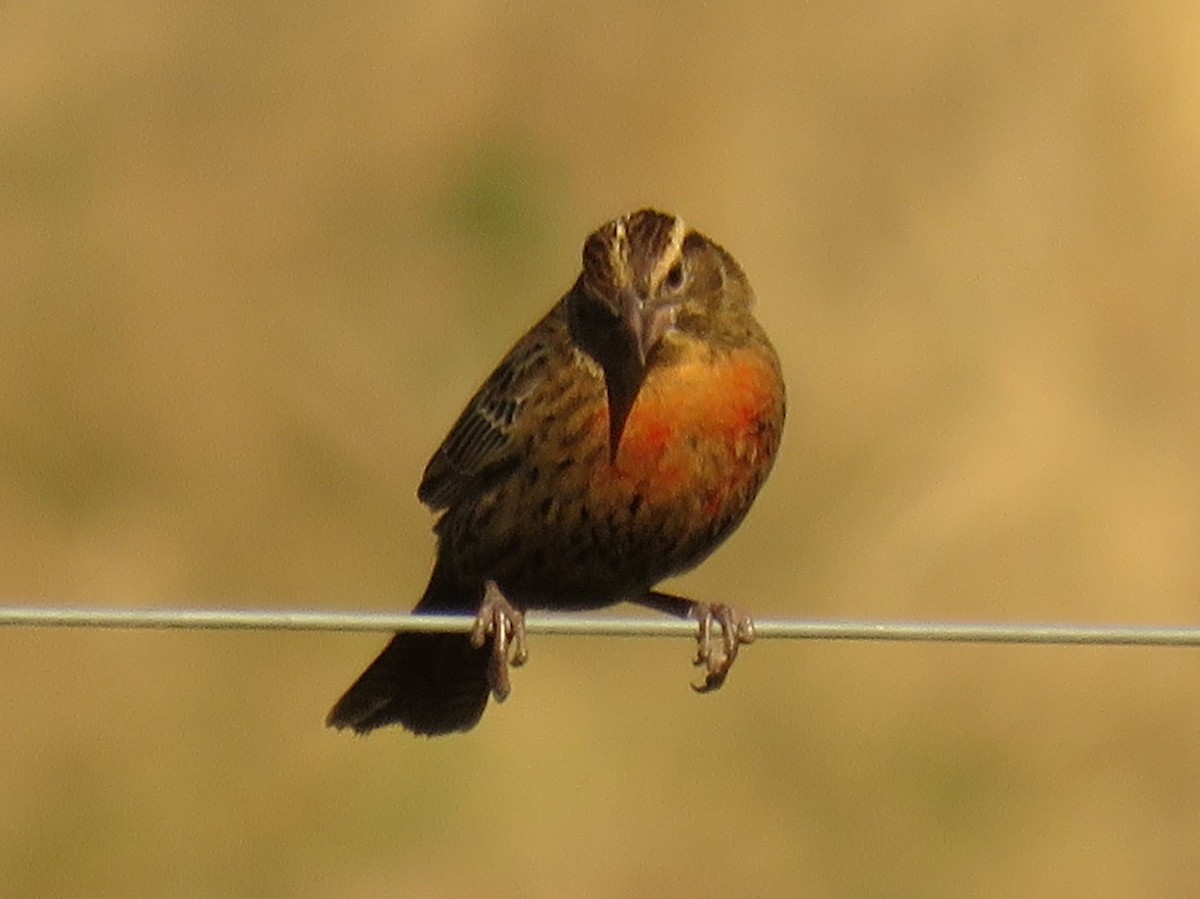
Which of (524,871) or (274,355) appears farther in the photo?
(274,355)

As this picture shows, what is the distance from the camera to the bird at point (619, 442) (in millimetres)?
8391

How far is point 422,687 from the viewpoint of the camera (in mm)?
9156

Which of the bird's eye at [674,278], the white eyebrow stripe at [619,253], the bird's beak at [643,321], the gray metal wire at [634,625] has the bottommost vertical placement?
the gray metal wire at [634,625]

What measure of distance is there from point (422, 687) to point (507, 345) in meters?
4.68

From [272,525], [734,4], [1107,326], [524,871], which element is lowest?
[524,871]

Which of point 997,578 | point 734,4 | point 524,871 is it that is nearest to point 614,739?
point 524,871

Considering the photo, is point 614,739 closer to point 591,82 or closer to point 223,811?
point 223,811

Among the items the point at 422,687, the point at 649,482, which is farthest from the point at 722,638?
the point at 422,687

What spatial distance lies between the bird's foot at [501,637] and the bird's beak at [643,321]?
0.63 metres

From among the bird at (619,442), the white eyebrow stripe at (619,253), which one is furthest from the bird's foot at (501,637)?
the white eyebrow stripe at (619,253)

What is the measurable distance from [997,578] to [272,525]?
2.57 meters

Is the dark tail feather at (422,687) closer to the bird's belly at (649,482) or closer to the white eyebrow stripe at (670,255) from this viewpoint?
the bird's belly at (649,482)

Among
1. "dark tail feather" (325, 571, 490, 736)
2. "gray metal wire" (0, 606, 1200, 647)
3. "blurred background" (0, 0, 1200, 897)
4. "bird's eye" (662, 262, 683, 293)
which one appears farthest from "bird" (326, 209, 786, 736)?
"blurred background" (0, 0, 1200, 897)

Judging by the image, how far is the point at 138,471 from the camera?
13.7m
